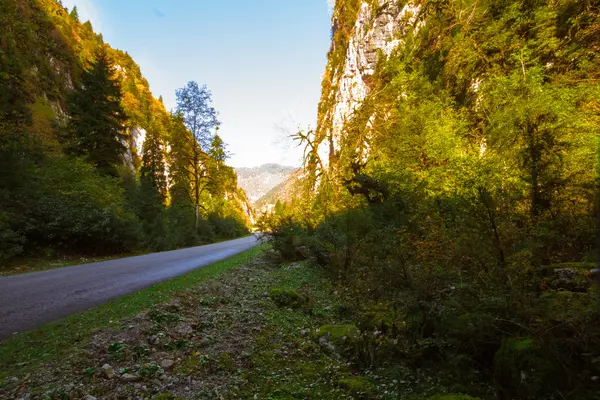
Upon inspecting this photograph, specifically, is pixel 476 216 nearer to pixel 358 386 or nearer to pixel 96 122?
pixel 358 386

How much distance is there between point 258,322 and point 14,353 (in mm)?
3298

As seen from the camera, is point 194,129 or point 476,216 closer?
point 476,216

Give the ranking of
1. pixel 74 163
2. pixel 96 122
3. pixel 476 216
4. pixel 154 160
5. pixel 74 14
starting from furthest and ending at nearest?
pixel 74 14 < pixel 154 160 < pixel 96 122 < pixel 74 163 < pixel 476 216

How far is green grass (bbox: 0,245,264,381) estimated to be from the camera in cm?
366

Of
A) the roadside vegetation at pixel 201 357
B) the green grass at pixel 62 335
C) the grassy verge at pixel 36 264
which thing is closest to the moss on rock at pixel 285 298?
the roadside vegetation at pixel 201 357

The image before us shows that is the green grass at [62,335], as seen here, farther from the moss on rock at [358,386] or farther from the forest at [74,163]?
the forest at [74,163]

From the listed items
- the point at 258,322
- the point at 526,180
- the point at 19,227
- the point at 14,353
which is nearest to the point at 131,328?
the point at 14,353

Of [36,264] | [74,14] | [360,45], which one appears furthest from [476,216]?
[74,14]

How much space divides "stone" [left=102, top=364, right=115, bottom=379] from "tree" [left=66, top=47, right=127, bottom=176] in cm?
2274

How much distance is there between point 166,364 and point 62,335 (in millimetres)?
1800

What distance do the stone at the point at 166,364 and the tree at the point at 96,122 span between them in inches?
898

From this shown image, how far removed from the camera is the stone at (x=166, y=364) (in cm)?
375

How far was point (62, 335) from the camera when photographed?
434cm

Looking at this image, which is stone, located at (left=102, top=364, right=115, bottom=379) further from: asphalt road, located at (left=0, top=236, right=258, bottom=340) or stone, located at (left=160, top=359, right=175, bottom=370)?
asphalt road, located at (left=0, top=236, right=258, bottom=340)
